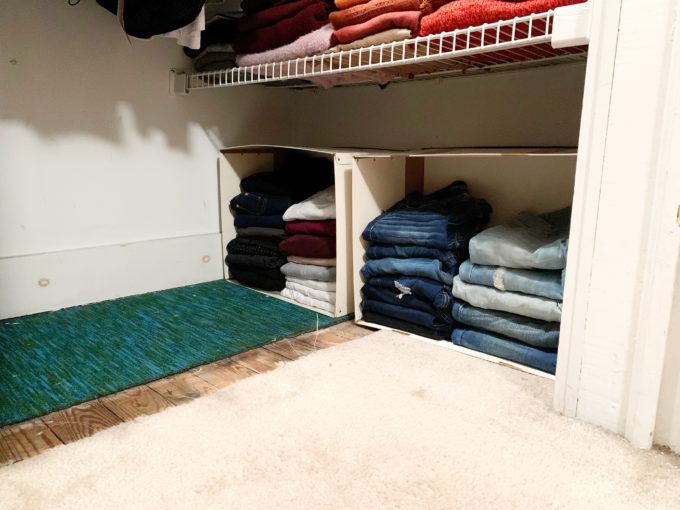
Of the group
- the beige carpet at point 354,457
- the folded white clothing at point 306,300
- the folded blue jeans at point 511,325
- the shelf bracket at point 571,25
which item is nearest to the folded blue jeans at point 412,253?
the folded blue jeans at point 511,325

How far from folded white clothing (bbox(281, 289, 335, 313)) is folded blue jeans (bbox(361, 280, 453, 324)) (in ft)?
0.50

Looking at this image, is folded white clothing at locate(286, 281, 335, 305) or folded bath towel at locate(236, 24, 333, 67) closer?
folded bath towel at locate(236, 24, 333, 67)

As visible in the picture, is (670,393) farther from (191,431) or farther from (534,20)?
(191,431)

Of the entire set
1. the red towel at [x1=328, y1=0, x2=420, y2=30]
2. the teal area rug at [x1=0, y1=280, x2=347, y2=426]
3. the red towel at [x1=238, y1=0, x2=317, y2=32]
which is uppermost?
the red towel at [x1=238, y1=0, x2=317, y2=32]

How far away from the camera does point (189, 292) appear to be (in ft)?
5.89

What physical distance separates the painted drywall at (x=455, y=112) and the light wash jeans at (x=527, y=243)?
0.25 metres

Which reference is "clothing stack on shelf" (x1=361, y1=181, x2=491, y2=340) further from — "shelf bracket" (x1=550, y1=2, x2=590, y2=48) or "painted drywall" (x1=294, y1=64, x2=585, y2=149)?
"shelf bracket" (x1=550, y1=2, x2=590, y2=48)

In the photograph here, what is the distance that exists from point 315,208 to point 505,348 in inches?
28.6

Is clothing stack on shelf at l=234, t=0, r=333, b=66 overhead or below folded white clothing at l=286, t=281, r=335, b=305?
overhead

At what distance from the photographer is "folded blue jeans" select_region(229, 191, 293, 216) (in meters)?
1.77

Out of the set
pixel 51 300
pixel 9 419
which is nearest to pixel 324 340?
pixel 9 419

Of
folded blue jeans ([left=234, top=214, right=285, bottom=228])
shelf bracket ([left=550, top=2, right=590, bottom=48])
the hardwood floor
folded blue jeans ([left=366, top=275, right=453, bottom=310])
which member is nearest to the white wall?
folded blue jeans ([left=234, top=214, right=285, bottom=228])

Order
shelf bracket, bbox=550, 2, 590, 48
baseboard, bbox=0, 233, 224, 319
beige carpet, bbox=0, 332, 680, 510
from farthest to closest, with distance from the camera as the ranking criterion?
baseboard, bbox=0, 233, 224, 319 → shelf bracket, bbox=550, 2, 590, 48 → beige carpet, bbox=0, 332, 680, 510

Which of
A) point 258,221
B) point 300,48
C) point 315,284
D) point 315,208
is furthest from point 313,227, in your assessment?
point 300,48
